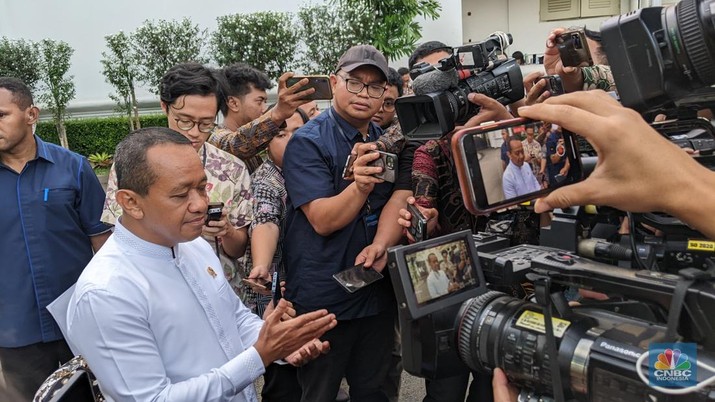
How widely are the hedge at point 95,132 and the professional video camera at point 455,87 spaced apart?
1083cm

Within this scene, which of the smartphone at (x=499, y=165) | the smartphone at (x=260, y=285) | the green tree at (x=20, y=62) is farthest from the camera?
the green tree at (x=20, y=62)

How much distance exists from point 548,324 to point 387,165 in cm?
94

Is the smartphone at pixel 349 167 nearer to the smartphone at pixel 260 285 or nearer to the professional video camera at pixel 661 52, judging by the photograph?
the smartphone at pixel 260 285

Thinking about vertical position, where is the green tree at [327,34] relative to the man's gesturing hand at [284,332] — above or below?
above

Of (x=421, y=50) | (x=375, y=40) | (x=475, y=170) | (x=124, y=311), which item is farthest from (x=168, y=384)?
(x=375, y=40)

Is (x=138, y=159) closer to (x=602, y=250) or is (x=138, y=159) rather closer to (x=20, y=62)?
(x=602, y=250)

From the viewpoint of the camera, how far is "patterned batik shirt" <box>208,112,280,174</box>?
108 inches

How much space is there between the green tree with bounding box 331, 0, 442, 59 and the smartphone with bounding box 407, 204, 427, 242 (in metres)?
8.61

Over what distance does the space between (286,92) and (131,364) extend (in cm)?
145

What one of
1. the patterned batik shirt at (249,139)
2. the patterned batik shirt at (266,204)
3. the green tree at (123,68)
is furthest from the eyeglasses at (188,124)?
the green tree at (123,68)

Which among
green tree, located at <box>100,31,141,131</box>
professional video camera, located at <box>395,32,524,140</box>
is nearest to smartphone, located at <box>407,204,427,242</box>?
professional video camera, located at <box>395,32,524,140</box>

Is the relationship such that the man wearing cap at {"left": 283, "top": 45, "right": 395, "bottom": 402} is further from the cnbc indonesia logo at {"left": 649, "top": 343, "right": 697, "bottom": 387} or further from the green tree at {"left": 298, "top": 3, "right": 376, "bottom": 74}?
the green tree at {"left": 298, "top": 3, "right": 376, "bottom": 74}

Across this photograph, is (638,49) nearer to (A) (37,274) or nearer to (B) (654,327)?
(B) (654,327)

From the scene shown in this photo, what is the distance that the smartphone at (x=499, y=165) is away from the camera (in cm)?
122
